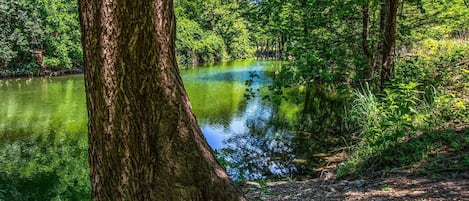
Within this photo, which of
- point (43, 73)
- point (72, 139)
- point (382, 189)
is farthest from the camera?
point (43, 73)

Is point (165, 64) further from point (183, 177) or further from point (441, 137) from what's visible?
point (441, 137)

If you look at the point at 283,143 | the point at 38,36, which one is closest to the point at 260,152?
the point at 283,143

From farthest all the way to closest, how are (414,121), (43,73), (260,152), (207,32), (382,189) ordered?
(207,32) → (43,73) → (260,152) → (414,121) → (382,189)

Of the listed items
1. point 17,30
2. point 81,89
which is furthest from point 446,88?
point 17,30

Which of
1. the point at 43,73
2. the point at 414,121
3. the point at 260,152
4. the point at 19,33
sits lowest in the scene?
the point at 260,152

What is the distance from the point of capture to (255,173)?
665cm

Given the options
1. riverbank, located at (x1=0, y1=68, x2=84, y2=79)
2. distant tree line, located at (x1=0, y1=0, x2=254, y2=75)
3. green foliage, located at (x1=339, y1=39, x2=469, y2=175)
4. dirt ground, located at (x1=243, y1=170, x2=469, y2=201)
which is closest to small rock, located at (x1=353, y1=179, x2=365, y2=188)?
dirt ground, located at (x1=243, y1=170, x2=469, y2=201)

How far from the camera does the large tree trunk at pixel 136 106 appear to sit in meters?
1.92

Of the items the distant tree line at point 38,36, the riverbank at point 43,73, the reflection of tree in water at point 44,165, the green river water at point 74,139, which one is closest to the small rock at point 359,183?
the green river water at point 74,139

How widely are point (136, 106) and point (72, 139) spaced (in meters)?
8.35

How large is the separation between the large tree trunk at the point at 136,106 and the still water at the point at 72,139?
121 inches

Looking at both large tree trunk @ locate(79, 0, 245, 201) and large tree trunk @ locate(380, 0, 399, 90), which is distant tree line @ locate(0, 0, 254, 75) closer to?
large tree trunk @ locate(380, 0, 399, 90)

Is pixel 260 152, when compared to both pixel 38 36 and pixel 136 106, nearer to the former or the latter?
pixel 136 106

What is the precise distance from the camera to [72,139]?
952 centimetres
